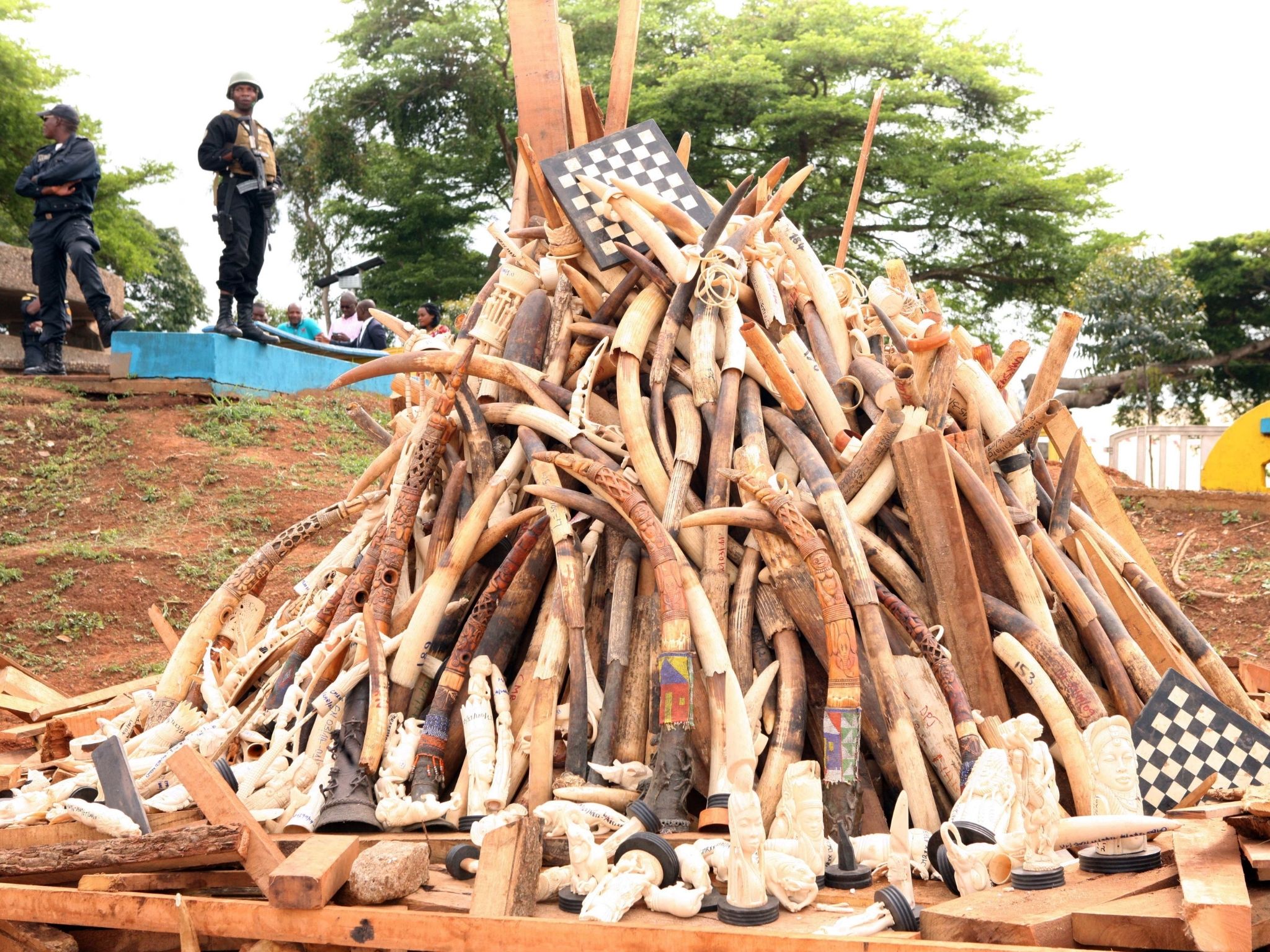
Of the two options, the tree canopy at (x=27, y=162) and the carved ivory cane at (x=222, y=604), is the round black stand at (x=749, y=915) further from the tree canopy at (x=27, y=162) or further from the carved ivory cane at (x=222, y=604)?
the tree canopy at (x=27, y=162)

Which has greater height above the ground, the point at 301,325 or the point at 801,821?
the point at 301,325

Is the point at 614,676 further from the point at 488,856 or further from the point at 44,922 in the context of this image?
the point at 44,922

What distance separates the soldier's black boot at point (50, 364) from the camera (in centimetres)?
1294

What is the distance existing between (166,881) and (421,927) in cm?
74

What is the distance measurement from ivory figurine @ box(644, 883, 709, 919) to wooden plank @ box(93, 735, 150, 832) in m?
1.33

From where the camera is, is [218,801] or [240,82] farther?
[240,82]

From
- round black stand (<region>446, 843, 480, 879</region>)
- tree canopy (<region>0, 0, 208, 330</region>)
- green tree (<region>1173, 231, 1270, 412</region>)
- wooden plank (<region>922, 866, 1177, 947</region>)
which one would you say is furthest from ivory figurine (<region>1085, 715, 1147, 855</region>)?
green tree (<region>1173, 231, 1270, 412</region>)

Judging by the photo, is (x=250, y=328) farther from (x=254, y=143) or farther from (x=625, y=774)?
(x=625, y=774)

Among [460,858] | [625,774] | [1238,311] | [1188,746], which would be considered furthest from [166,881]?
[1238,311]

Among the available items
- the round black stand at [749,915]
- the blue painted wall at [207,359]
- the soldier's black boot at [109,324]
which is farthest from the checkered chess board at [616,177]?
the soldier's black boot at [109,324]

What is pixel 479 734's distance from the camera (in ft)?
11.0

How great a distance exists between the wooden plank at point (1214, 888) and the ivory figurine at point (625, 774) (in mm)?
1267

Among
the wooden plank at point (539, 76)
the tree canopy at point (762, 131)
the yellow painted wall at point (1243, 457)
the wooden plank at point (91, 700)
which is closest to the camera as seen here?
the wooden plank at point (539, 76)

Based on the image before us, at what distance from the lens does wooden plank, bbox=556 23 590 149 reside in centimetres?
490
